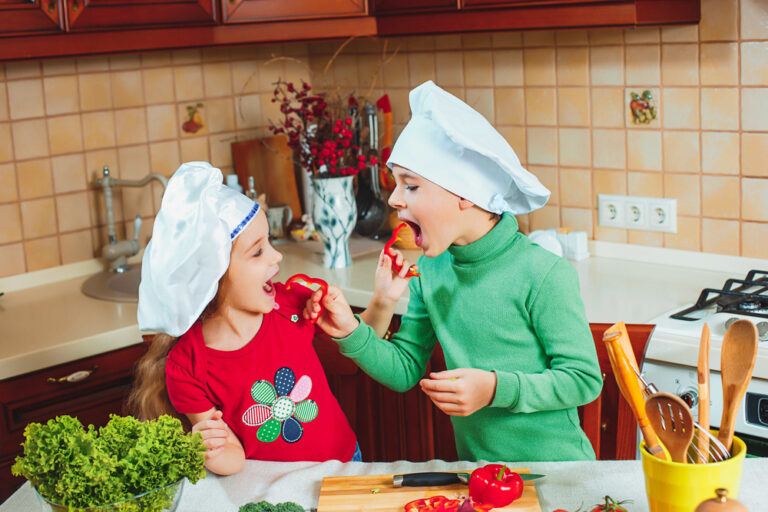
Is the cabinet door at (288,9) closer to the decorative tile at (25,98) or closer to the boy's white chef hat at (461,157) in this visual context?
the decorative tile at (25,98)

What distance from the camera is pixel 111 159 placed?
257 centimetres

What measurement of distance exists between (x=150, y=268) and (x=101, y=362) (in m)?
0.89

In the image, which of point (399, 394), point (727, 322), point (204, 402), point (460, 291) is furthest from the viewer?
point (399, 394)

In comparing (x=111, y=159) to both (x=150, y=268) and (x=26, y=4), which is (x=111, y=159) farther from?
(x=150, y=268)

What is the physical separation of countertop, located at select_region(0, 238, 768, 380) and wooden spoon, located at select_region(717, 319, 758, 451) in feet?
3.01

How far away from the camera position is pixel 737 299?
185 cm

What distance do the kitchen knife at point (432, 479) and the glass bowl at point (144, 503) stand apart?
0.28m

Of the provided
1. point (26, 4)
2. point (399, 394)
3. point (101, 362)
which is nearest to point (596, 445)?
point (399, 394)

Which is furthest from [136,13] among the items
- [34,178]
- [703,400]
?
[703,400]

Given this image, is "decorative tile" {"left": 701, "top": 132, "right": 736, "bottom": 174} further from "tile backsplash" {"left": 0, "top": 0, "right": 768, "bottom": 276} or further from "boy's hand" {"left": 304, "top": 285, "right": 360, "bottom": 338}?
"boy's hand" {"left": 304, "top": 285, "right": 360, "bottom": 338}

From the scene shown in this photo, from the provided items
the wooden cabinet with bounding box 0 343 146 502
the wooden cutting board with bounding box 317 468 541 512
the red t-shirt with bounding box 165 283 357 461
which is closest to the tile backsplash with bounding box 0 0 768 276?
the wooden cabinet with bounding box 0 343 146 502

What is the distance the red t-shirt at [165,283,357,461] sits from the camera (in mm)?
1382

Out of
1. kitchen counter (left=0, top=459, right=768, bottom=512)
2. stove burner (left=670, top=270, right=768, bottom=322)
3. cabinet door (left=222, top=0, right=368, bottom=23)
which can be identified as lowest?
kitchen counter (left=0, top=459, right=768, bottom=512)

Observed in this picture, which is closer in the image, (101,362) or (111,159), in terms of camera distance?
(101,362)
